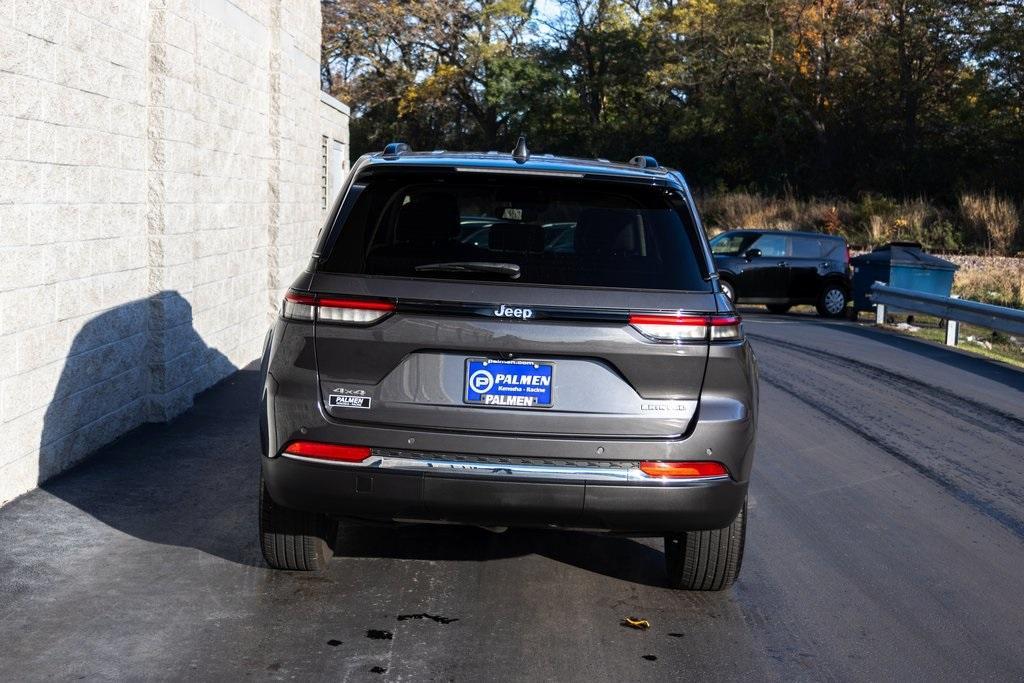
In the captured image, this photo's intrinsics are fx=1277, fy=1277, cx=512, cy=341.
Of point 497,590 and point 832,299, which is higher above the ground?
point 497,590

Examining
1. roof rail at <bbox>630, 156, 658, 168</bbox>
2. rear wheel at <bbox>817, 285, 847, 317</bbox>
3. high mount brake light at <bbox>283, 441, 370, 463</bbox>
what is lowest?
rear wheel at <bbox>817, 285, 847, 317</bbox>

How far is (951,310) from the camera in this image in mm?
18125

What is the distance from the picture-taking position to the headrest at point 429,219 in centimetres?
530

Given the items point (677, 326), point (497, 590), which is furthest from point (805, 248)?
point (677, 326)

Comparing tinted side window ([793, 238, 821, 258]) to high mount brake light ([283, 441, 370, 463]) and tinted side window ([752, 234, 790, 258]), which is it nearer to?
tinted side window ([752, 234, 790, 258])

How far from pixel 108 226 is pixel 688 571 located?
4.83 m

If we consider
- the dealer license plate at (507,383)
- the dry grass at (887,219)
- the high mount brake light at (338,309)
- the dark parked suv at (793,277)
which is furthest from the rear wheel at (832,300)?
the high mount brake light at (338,309)

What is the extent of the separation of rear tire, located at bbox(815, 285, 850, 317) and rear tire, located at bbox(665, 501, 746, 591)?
20.3 metres

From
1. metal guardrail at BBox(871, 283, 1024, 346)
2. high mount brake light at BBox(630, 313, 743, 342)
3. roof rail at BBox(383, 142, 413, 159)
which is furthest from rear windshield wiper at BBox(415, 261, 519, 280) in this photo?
metal guardrail at BBox(871, 283, 1024, 346)

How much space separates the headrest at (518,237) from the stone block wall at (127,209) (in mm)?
2951

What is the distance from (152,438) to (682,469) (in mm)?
5116

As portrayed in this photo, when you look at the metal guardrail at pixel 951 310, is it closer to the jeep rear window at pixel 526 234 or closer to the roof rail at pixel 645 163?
the roof rail at pixel 645 163

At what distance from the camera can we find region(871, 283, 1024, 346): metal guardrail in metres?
16.3

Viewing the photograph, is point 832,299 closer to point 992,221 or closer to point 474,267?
point 992,221
